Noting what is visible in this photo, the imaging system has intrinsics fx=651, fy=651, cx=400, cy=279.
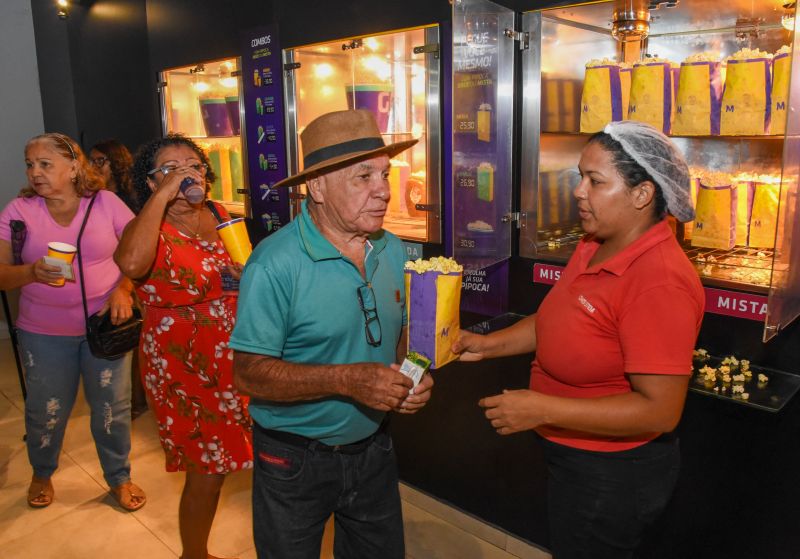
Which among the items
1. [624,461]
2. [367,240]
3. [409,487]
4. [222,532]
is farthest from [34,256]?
[624,461]

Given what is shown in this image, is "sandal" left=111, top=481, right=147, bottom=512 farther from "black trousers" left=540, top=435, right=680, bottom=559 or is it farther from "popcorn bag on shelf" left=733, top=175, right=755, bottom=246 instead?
"popcorn bag on shelf" left=733, top=175, right=755, bottom=246

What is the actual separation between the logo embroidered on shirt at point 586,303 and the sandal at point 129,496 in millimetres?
2675

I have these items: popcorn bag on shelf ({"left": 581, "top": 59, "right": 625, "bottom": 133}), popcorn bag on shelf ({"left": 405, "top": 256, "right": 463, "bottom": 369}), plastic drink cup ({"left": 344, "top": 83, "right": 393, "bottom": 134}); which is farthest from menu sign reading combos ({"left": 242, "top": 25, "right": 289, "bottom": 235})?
popcorn bag on shelf ({"left": 405, "top": 256, "right": 463, "bottom": 369})

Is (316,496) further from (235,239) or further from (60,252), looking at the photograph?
(60,252)

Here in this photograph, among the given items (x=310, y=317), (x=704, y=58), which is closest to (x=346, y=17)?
(x=704, y=58)

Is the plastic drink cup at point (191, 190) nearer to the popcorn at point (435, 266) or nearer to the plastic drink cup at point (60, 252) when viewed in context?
the plastic drink cup at point (60, 252)

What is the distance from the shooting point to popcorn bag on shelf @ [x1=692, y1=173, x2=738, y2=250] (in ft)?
7.76

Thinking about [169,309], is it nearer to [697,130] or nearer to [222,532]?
[222,532]

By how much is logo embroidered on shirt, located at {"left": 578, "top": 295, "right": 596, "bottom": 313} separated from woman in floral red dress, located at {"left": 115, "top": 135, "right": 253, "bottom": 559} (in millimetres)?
1334

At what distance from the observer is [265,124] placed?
382cm

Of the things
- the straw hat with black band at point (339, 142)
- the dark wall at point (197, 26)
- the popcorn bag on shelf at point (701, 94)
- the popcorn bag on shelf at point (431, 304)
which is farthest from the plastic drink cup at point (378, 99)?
the popcorn bag on shelf at point (431, 304)

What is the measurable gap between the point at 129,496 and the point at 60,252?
1.38m

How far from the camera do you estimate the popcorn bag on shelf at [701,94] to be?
2.30 meters

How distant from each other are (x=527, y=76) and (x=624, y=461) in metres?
1.55
